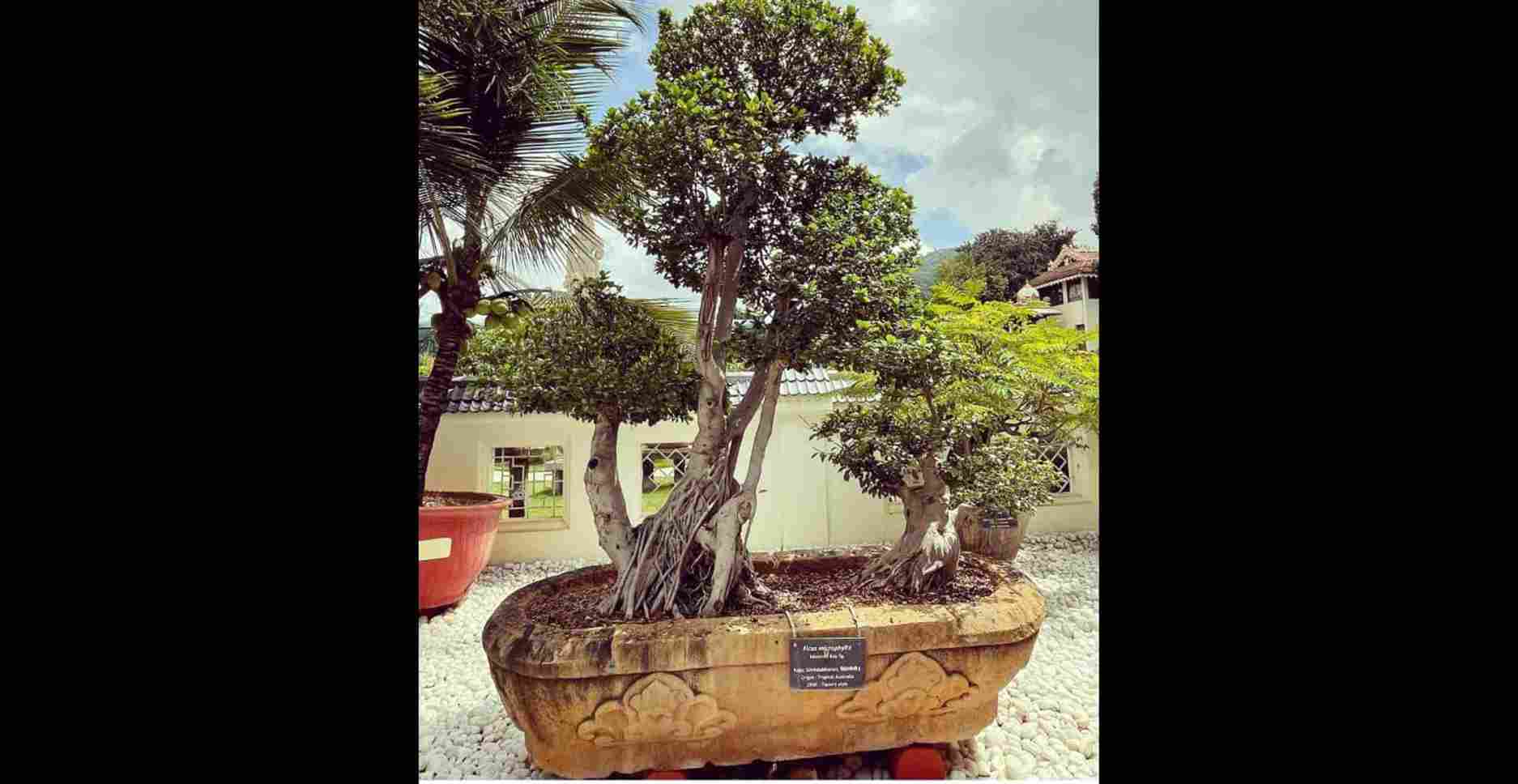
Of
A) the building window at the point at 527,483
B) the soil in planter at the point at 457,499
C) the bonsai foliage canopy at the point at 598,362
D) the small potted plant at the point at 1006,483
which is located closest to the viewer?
the bonsai foliage canopy at the point at 598,362

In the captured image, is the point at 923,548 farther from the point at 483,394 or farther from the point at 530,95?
the point at 530,95

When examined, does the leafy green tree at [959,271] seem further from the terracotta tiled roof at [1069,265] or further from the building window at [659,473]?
the building window at [659,473]

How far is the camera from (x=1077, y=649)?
2148 mm

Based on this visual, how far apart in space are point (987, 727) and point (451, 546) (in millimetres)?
2091

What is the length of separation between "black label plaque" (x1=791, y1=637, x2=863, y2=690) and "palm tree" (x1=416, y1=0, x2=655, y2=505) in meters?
1.36

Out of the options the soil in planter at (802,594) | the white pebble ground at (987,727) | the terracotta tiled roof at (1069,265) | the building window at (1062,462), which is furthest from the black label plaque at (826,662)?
the building window at (1062,462)

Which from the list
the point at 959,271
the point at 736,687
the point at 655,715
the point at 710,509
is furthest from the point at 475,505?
the point at 959,271

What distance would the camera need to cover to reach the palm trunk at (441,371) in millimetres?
2018

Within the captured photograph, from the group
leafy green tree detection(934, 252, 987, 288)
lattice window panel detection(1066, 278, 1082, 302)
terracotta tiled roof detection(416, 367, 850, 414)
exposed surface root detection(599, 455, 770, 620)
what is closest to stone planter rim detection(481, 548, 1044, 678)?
exposed surface root detection(599, 455, 770, 620)

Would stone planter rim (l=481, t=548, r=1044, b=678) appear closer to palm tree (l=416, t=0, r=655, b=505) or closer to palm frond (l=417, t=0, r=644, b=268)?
palm tree (l=416, t=0, r=655, b=505)

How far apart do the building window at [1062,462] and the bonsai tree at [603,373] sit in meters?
2.07

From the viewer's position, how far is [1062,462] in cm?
317
